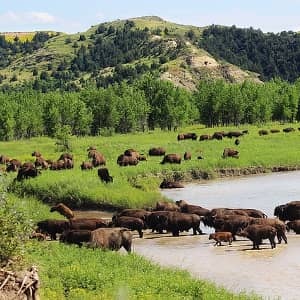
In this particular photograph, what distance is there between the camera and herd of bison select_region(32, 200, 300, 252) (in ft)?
68.2

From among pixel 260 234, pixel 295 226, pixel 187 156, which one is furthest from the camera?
pixel 187 156

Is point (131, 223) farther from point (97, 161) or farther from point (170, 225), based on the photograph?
point (97, 161)

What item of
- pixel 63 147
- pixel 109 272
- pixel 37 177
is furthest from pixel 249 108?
pixel 109 272

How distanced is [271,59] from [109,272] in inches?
7030

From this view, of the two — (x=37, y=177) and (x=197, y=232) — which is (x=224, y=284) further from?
(x=37, y=177)

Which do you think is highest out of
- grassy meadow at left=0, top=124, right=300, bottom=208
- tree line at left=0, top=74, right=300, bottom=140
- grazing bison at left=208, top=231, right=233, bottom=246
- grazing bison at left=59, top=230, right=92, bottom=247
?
tree line at left=0, top=74, right=300, bottom=140

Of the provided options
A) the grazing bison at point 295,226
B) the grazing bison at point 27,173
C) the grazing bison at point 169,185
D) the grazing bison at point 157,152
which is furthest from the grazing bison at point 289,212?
Result: the grazing bison at point 157,152

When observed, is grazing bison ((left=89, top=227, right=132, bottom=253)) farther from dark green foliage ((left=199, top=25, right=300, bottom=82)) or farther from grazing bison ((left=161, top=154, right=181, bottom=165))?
dark green foliage ((left=199, top=25, right=300, bottom=82))

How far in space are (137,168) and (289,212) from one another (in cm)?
1355

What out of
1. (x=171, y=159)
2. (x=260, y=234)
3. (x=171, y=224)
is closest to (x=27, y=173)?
(x=171, y=224)

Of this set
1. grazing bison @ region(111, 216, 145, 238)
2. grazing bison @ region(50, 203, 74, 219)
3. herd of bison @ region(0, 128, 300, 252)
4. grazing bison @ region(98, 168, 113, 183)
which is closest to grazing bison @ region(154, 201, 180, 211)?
herd of bison @ region(0, 128, 300, 252)

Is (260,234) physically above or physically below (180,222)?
above

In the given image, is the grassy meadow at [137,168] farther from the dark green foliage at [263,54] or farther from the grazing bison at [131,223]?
the dark green foliage at [263,54]

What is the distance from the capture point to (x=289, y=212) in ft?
90.5
